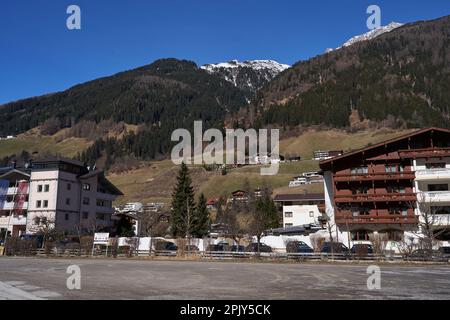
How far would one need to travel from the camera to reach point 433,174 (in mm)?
51000

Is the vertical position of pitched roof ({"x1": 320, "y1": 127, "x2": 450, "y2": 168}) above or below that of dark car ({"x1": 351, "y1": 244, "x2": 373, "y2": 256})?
above

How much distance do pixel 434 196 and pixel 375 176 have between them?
22.9ft

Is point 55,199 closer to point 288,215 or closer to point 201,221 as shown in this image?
point 201,221

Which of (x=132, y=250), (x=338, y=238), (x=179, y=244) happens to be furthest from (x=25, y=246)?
(x=338, y=238)

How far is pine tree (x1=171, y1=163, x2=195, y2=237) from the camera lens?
230 feet

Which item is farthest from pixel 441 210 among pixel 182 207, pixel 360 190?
pixel 182 207

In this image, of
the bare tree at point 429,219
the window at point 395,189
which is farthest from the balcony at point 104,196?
the bare tree at point 429,219

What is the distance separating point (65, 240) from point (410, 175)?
44.9m

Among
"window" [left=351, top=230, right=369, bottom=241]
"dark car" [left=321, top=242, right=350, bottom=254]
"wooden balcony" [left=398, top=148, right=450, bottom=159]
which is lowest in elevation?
"dark car" [left=321, top=242, right=350, bottom=254]

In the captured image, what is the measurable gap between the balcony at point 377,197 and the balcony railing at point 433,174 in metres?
2.35

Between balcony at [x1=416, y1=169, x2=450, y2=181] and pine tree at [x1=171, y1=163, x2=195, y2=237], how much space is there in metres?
33.7

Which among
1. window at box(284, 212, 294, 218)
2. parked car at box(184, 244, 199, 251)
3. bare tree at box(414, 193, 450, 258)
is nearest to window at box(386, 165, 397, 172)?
bare tree at box(414, 193, 450, 258)

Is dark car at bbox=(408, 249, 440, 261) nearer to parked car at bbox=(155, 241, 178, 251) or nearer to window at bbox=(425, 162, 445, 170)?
window at bbox=(425, 162, 445, 170)
